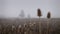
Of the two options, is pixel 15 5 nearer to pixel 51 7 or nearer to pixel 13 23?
pixel 13 23

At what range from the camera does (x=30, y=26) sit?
47.4 inches

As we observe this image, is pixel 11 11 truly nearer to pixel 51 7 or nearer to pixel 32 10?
pixel 32 10

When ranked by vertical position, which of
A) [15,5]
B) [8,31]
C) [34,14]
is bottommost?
[8,31]

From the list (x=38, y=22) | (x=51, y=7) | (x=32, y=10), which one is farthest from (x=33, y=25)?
(x=51, y=7)

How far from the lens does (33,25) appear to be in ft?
3.95

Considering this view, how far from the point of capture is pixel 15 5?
1.26 meters

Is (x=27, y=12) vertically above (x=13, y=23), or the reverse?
(x=27, y=12)

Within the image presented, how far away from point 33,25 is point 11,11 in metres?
0.29

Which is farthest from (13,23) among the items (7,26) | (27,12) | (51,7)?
(51,7)

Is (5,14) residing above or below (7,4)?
below

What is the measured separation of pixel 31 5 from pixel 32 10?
6cm

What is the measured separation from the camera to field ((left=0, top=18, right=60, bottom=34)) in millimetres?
1183

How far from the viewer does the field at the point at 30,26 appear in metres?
1.18

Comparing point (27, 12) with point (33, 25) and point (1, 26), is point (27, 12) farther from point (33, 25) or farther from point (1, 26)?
point (1, 26)
